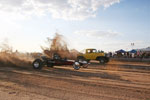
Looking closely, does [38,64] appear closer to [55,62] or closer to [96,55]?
[55,62]

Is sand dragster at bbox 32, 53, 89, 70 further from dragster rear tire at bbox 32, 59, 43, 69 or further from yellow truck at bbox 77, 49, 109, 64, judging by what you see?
yellow truck at bbox 77, 49, 109, 64

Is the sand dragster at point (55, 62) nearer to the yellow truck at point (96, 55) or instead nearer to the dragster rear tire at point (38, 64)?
the dragster rear tire at point (38, 64)

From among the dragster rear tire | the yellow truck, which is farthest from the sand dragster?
the yellow truck

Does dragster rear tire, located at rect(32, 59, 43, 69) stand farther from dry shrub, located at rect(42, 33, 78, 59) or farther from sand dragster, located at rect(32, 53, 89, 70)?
dry shrub, located at rect(42, 33, 78, 59)

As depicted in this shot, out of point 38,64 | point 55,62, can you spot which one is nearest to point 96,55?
point 55,62

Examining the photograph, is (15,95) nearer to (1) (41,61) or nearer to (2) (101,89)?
(2) (101,89)

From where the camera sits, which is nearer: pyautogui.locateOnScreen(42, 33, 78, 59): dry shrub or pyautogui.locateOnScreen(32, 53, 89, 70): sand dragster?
pyautogui.locateOnScreen(32, 53, 89, 70): sand dragster

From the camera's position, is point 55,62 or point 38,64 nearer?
point 38,64

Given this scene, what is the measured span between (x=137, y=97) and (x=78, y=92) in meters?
2.00

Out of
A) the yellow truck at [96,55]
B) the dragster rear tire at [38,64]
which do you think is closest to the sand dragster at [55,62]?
the dragster rear tire at [38,64]

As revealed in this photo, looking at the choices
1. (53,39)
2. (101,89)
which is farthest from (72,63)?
(53,39)

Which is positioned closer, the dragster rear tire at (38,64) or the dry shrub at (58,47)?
the dragster rear tire at (38,64)

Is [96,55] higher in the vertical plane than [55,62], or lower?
higher

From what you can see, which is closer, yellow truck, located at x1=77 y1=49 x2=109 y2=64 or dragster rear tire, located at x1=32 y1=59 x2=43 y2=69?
dragster rear tire, located at x1=32 y1=59 x2=43 y2=69
